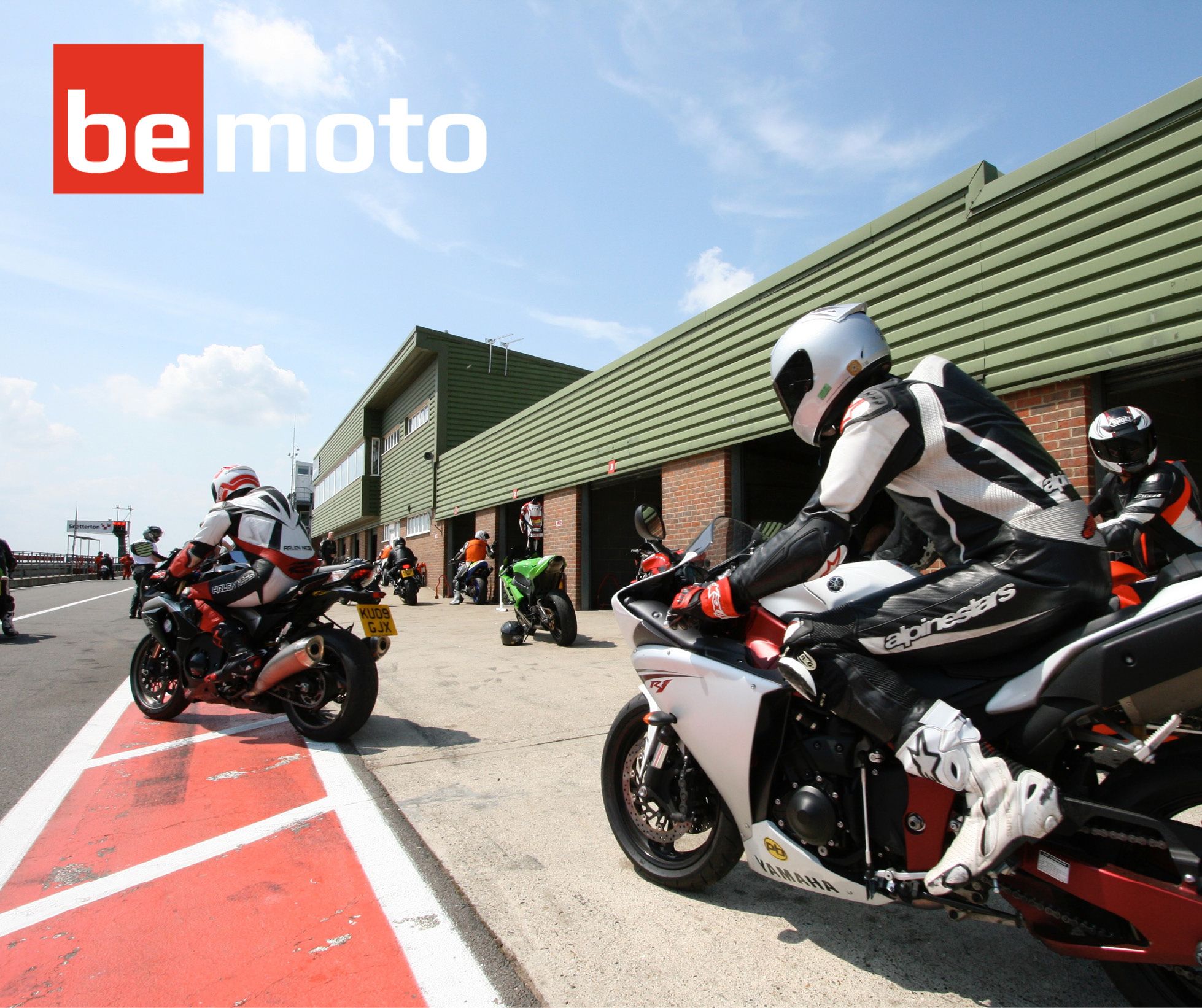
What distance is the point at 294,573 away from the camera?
5055 mm

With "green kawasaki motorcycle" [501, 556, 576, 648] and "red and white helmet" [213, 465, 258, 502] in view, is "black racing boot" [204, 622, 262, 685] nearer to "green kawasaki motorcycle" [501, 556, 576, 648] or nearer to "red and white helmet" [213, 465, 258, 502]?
"red and white helmet" [213, 465, 258, 502]

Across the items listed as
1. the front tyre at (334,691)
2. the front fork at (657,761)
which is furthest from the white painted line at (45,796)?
the front fork at (657,761)

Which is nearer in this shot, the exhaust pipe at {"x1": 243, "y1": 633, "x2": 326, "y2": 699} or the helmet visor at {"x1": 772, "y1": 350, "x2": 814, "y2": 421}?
the helmet visor at {"x1": 772, "y1": 350, "x2": 814, "y2": 421}

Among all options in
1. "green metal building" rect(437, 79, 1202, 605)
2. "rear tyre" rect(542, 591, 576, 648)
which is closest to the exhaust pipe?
"rear tyre" rect(542, 591, 576, 648)

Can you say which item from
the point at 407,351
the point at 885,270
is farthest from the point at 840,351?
the point at 407,351

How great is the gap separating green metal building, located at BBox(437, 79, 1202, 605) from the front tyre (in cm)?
588

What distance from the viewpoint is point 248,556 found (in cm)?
508

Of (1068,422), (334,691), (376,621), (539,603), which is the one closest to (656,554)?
(539,603)

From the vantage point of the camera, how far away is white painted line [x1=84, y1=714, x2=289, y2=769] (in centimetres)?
429

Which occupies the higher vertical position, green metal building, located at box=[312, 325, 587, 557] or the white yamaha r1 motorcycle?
green metal building, located at box=[312, 325, 587, 557]

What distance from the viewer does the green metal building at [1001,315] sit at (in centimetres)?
566

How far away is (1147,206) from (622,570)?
41.0 feet

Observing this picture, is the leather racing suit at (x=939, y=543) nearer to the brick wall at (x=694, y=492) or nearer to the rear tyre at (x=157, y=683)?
the rear tyre at (x=157, y=683)

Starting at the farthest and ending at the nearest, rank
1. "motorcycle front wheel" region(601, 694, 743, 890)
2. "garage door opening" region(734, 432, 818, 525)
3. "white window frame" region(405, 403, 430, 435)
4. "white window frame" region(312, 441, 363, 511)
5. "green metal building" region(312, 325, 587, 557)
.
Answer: "white window frame" region(312, 441, 363, 511), "white window frame" region(405, 403, 430, 435), "green metal building" region(312, 325, 587, 557), "garage door opening" region(734, 432, 818, 525), "motorcycle front wheel" region(601, 694, 743, 890)
